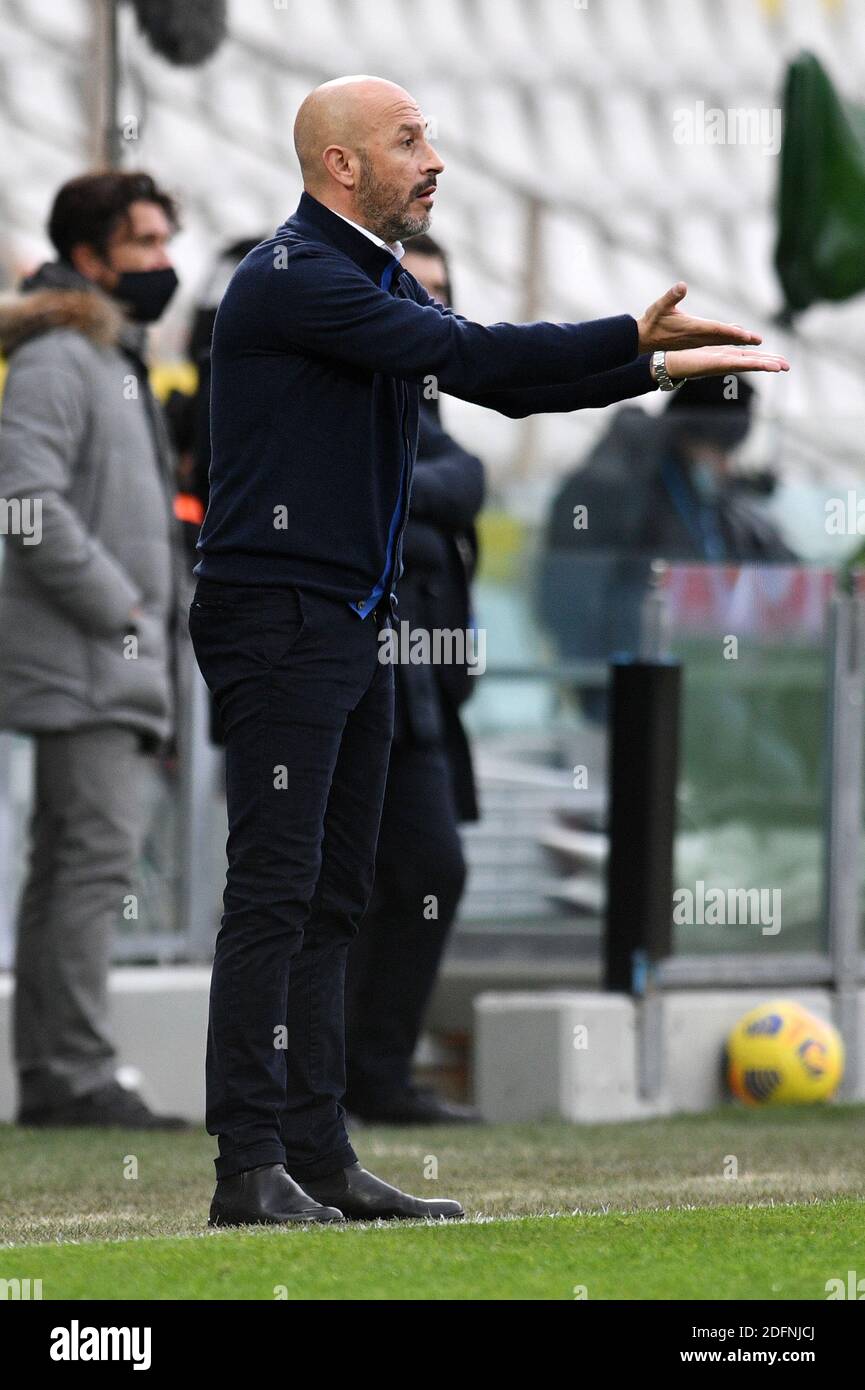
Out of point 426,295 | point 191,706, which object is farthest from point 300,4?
point 426,295

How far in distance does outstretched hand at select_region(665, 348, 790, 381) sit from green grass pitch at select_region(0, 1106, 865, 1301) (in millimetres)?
1363

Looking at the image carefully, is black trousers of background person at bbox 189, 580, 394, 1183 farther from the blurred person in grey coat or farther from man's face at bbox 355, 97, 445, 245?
→ the blurred person in grey coat

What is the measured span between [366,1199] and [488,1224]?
0.30 meters

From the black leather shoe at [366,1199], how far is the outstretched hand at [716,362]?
1442 mm

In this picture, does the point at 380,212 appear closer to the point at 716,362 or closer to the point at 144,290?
the point at 716,362

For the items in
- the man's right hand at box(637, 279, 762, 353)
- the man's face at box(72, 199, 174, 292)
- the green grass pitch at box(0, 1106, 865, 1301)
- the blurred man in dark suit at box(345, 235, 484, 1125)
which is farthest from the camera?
the man's face at box(72, 199, 174, 292)

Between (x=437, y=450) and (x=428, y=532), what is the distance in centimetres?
21

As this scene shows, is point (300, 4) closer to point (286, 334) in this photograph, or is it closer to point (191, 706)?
point (191, 706)

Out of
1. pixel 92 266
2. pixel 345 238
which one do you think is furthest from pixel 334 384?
pixel 92 266

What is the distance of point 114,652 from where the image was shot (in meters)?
7.20

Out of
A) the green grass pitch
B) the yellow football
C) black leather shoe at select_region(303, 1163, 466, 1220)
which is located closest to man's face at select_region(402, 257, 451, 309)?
the green grass pitch

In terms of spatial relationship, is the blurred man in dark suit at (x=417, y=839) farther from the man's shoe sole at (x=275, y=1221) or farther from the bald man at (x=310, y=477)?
the man's shoe sole at (x=275, y=1221)

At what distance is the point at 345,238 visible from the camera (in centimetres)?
470

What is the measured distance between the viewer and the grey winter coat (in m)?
7.09
